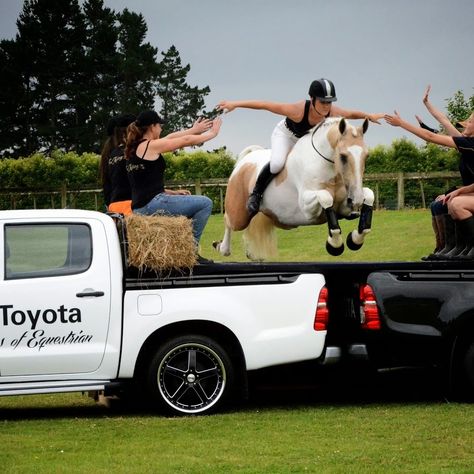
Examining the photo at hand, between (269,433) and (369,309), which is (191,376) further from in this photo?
(369,309)

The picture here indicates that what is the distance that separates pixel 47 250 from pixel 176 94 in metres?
52.5

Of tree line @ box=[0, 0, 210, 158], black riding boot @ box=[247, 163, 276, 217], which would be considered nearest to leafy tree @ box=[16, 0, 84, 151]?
tree line @ box=[0, 0, 210, 158]

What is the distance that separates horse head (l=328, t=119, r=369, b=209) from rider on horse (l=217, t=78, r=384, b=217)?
43 cm

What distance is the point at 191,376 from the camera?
920 centimetres

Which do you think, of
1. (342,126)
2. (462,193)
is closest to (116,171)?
(342,126)

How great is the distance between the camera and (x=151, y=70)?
58.9 m

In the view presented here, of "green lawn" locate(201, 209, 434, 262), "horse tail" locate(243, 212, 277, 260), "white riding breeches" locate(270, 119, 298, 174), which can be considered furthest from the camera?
"green lawn" locate(201, 209, 434, 262)

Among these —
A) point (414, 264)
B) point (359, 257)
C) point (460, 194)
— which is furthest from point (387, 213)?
point (414, 264)

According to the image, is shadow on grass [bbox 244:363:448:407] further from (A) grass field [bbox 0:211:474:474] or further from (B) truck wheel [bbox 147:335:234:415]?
(B) truck wheel [bbox 147:335:234:415]

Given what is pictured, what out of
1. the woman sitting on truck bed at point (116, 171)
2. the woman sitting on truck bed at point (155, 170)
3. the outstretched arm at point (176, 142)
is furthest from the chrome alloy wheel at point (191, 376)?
the woman sitting on truck bed at point (116, 171)

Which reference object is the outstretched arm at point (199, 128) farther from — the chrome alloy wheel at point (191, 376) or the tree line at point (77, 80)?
the tree line at point (77, 80)

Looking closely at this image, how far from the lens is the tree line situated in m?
56.9

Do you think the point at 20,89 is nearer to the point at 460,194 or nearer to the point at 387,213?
the point at 387,213

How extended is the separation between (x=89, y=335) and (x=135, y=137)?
2302 millimetres
